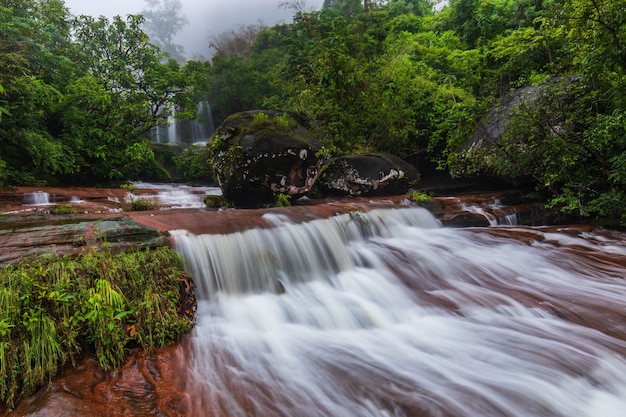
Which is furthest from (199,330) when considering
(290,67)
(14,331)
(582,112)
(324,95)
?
(290,67)

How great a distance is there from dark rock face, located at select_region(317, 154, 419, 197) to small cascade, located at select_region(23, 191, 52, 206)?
729 centimetres

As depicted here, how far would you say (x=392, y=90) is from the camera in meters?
12.3

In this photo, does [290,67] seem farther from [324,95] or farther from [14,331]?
[14,331]

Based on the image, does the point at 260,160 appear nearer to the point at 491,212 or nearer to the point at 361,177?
the point at 361,177

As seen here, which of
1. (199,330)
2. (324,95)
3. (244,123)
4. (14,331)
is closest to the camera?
(14,331)

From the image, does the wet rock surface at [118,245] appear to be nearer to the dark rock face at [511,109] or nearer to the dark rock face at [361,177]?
the dark rock face at [361,177]

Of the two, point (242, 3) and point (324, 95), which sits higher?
point (242, 3)

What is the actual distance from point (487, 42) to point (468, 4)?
305cm

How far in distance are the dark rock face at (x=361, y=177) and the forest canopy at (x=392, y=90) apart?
1262mm

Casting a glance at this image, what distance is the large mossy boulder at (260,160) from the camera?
8.53 metres

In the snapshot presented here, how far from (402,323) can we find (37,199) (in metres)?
8.81

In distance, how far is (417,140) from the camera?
13500 millimetres

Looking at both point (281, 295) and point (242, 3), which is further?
point (242, 3)

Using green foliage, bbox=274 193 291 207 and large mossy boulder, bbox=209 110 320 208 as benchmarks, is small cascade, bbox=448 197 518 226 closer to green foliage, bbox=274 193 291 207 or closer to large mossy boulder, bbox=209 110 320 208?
large mossy boulder, bbox=209 110 320 208
